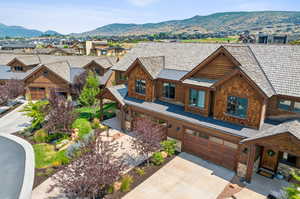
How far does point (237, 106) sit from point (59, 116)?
16008mm

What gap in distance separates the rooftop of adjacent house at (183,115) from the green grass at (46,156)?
787 centimetres

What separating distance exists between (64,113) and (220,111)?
14.5m

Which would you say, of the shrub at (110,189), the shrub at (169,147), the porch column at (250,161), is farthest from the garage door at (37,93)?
the porch column at (250,161)

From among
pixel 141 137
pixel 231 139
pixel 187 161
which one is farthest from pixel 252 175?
pixel 141 137

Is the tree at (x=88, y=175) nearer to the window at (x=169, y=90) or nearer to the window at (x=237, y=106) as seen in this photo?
the window at (x=237, y=106)

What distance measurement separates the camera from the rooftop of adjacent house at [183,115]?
13793 millimetres

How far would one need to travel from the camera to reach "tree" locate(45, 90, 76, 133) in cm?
1899

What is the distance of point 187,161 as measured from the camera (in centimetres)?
1589

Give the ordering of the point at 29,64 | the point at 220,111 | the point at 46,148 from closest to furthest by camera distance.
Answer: the point at 220,111 < the point at 46,148 < the point at 29,64

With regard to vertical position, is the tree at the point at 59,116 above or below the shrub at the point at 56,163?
above

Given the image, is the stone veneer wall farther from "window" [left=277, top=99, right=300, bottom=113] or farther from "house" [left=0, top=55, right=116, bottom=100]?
"house" [left=0, top=55, right=116, bottom=100]

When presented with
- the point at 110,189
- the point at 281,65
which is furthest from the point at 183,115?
the point at 281,65

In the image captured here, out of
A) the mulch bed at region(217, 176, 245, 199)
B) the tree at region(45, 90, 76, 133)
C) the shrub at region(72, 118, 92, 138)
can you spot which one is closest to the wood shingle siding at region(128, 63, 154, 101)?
the shrub at region(72, 118, 92, 138)

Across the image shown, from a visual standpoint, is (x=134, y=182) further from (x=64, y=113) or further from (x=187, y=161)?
(x=64, y=113)
